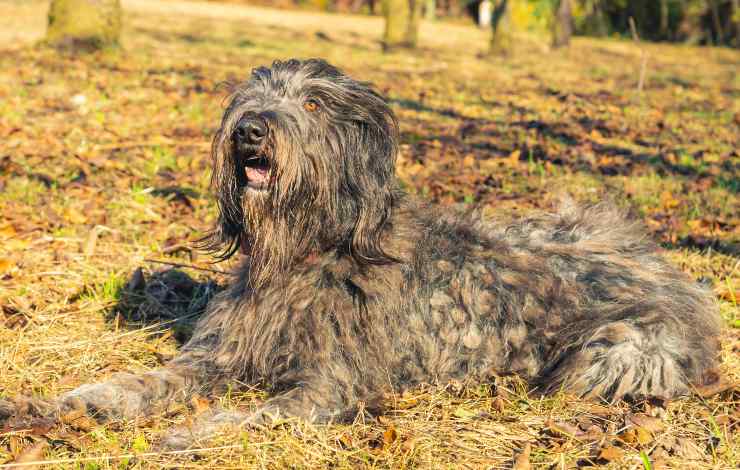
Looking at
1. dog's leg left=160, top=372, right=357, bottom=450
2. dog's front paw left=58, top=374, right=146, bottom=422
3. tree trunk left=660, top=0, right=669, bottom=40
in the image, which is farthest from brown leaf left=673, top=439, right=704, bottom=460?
tree trunk left=660, top=0, right=669, bottom=40

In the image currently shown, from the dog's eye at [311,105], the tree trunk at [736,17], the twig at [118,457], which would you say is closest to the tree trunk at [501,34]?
the tree trunk at [736,17]

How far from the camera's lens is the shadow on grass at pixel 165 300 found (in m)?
5.77

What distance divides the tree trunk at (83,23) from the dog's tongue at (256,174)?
1177 centimetres

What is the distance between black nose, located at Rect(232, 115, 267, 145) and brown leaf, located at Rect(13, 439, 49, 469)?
6.05 feet

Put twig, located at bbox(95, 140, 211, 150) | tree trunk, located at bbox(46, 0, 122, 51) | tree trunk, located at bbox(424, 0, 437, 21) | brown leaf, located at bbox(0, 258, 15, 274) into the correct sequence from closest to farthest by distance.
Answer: brown leaf, located at bbox(0, 258, 15, 274) < twig, located at bbox(95, 140, 211, 150) < tree trunk, located at bbox(46, 0, 122, 51) < tree trunk, located at bbox(424, 0, 437, 21)

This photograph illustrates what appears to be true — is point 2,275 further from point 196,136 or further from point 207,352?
point 196,136

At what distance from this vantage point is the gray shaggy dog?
434cm

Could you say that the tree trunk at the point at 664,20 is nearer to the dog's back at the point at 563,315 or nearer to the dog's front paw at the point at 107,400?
the dog's back at the point at 563,315

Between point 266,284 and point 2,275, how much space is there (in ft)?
8.88

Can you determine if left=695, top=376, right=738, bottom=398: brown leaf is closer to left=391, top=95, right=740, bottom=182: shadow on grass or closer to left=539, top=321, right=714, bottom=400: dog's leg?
left=539, top=321, right=714, bottom=400: dog's leg

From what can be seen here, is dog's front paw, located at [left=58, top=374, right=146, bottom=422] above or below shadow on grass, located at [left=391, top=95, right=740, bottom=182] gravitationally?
below

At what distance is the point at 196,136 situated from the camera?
1053cm

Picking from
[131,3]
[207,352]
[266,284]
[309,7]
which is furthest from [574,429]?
[309,7]

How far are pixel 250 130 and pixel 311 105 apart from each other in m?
0.46
